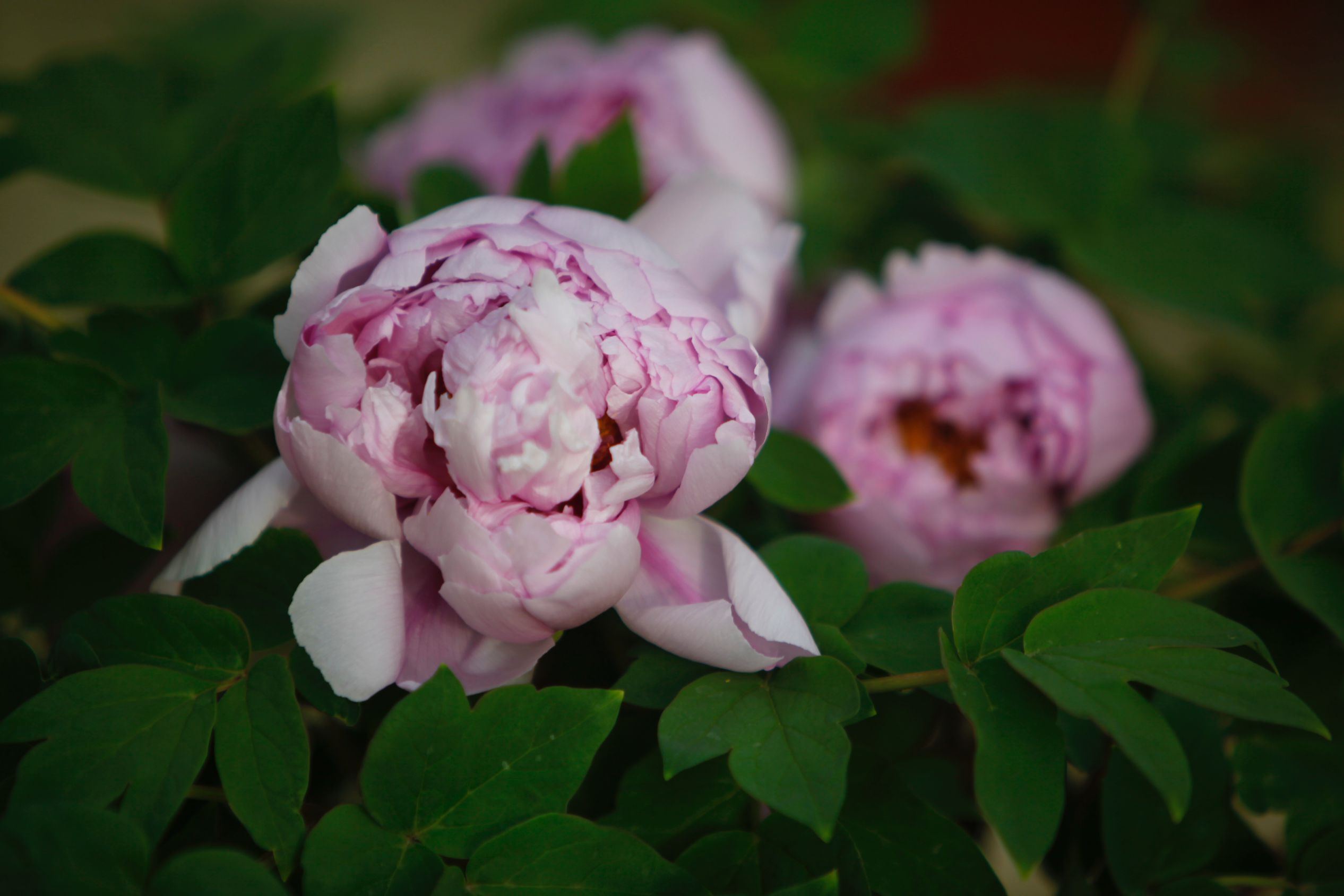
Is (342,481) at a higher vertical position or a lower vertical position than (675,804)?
higher

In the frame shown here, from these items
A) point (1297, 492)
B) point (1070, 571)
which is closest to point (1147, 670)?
point (1070, 571)

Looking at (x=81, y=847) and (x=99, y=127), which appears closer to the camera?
(x=81, y=847)

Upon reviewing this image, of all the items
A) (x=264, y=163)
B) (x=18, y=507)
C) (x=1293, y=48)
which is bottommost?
(x=1293, y=48)

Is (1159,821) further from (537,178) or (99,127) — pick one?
(99,127)

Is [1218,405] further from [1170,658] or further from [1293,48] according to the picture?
[1293,48]

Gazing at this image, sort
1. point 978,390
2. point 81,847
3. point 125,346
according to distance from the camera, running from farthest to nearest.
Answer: point 978,390, point 125,346, point 81,847

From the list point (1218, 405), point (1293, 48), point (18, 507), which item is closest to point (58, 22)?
point (18, 507)
